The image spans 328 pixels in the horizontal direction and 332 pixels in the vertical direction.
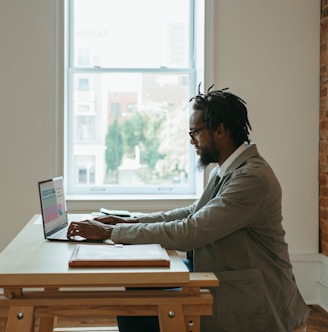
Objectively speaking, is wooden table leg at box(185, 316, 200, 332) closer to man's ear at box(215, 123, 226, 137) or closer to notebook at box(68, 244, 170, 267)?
notebook at box(68, 244, 170, 267)

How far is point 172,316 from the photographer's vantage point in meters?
1.97

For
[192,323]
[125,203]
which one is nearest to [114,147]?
[125,203]

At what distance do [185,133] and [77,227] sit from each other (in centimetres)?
243

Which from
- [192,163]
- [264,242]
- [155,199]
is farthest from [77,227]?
[192,163]

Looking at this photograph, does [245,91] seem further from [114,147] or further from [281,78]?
[114,147]

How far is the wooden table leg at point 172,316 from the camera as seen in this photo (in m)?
1.96

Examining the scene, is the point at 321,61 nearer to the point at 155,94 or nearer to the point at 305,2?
the point at 305,2

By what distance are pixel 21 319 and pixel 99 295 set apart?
0.25 metres

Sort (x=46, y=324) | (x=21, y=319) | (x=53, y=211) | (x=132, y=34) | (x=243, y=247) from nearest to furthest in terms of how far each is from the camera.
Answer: (x=21, y=319), (x=243, y=247), (x=53, y=211), (x=46, y=324), (x=132, y=34)

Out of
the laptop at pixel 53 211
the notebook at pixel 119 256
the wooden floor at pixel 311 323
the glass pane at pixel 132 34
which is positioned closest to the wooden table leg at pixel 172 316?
the notebook at pixel 119 256

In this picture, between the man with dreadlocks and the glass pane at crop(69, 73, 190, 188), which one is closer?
the man with dreadlocks

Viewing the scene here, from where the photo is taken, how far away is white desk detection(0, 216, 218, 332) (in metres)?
1.89

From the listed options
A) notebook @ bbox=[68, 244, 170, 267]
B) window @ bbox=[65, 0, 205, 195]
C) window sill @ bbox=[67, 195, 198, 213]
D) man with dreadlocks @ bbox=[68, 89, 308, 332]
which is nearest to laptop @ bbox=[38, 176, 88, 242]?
man with dreadlocks @ bbox=[68, 89, 308, 332]

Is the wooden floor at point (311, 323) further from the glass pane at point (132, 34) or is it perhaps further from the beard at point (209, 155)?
the glass pane at point (132, 34)
